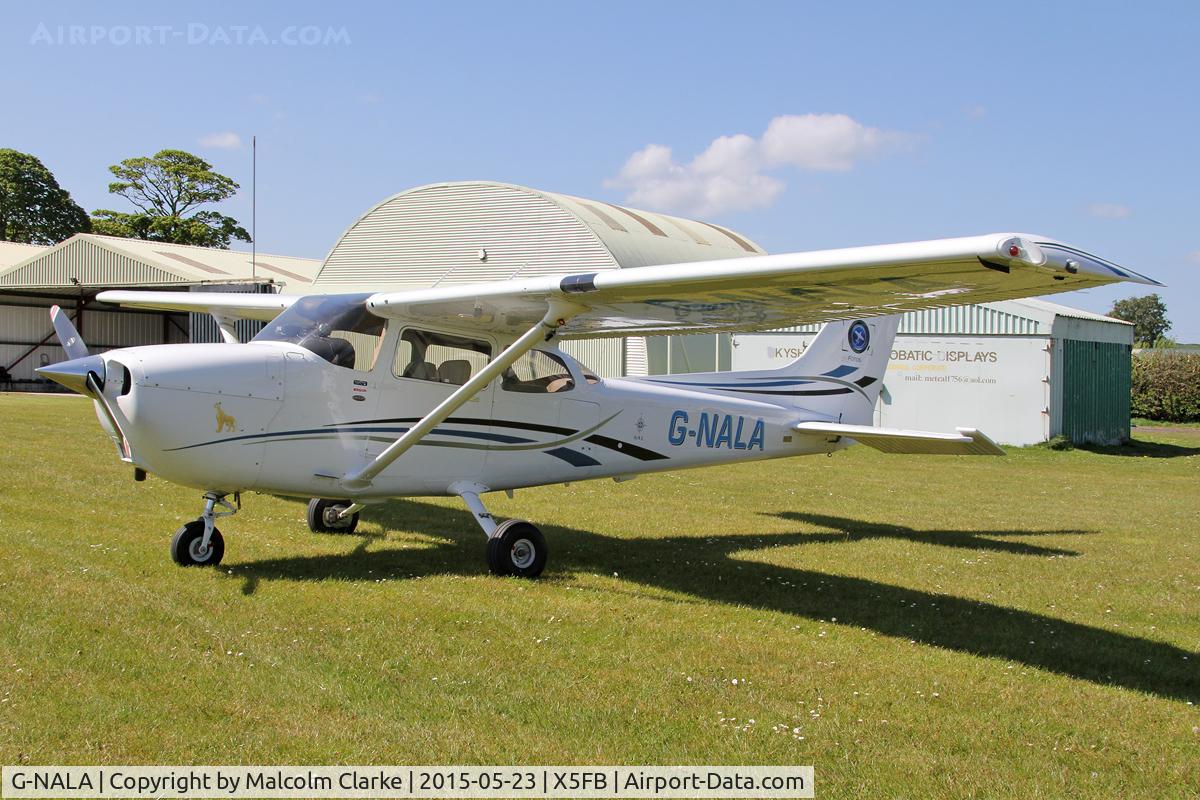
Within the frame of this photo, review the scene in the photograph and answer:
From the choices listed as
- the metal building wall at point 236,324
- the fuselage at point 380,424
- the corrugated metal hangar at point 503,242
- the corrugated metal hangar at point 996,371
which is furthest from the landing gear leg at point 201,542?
the metal building wall at point 236,324

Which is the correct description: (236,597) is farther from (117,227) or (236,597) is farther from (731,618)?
(117,227)

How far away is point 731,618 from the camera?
716 cm

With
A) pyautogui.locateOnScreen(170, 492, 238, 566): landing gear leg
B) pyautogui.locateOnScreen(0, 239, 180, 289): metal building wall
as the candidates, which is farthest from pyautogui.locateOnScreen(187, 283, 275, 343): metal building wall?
pyautogui.locateOnScreen(170, 492, 238, 566): landing gear leg

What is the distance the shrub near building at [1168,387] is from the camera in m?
39.9

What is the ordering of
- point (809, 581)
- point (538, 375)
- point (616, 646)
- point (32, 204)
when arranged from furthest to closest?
point (32, 204), point (538, 375), point (809, 581), point (616, 646)

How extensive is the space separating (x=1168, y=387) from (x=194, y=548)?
41010 mm

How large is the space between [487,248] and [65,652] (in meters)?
22.5

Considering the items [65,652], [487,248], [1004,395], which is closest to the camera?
[65,652]

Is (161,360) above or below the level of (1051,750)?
above

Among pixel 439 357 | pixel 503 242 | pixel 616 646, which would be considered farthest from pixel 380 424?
pixel 503 242

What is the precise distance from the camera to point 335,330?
27.2 feet

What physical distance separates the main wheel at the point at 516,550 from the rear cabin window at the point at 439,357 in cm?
144

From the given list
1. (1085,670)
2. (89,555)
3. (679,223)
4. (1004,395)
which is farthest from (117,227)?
(1085,670)

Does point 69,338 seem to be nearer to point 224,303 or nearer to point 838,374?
point 224,303
